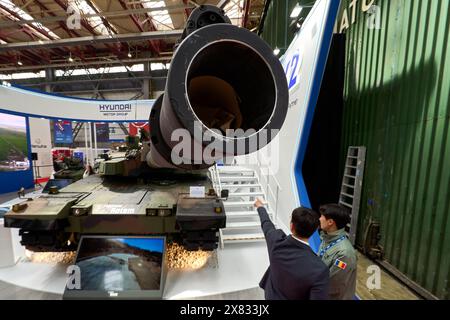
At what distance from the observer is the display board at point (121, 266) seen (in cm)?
269

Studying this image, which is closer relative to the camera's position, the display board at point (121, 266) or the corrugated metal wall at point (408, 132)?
the display board at point (121, 266)

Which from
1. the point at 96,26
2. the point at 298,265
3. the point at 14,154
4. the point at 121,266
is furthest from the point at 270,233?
the point at 96,26

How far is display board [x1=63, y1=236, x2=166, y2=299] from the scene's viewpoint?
2.69 meters

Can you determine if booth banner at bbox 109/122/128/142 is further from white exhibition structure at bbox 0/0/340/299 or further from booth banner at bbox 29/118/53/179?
white exhibition structure at bbox 0/0/340/299

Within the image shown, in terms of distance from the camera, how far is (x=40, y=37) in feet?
40.4

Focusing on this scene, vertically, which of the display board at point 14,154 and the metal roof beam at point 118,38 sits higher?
the metal roof beam at point 118,38

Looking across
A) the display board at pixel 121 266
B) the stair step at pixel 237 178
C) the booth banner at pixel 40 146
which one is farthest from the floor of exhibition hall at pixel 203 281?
the booth banner at pixel 40 146

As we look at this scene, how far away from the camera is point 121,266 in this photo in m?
2.83

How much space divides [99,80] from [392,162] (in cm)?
1924

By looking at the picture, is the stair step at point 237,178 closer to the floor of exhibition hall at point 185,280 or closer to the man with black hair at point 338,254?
the floor of exhibition hall at point 185,280

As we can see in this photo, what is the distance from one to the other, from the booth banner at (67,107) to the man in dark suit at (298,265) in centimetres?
786

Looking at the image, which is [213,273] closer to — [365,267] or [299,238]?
[299,238]

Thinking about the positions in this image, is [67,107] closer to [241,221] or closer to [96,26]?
[96,26]

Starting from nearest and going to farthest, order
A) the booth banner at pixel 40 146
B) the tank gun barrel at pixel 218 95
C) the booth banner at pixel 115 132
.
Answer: the tank gun barrel at pixel 218 95
the booth banner at pixel 40 146
the booth banner at pixel 115 132
